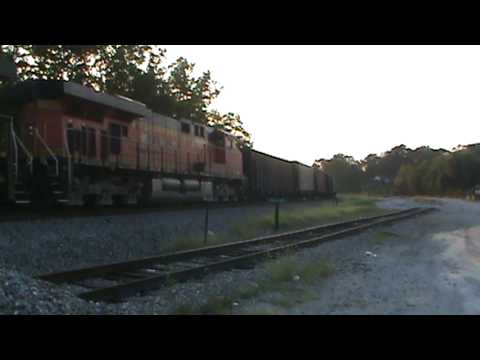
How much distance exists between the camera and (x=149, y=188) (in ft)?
55.7

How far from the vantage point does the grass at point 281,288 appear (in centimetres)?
556

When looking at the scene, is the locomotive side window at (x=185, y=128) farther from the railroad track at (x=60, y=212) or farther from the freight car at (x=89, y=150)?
the railroad track at (x=60, y=212)

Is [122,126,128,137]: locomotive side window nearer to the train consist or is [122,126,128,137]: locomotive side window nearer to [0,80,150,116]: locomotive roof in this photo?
the train consist

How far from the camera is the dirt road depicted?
5.82m

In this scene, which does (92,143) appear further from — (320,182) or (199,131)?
(320,182)

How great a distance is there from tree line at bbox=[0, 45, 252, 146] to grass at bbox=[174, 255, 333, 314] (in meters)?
18.5

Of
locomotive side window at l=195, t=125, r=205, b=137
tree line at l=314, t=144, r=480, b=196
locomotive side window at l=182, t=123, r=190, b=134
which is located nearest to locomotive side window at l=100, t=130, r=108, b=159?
locomotive side window at l=182, t=123, r=190, b=134

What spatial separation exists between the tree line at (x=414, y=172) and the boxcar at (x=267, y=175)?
20.7 metres

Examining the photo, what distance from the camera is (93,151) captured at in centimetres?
1486

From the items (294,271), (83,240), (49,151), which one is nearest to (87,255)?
(83,240)

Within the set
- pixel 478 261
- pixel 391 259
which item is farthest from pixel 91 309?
pixel 478 261

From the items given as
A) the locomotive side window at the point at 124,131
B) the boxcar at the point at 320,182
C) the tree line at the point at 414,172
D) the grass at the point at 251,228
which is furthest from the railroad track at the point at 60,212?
the tree line at the point at 414,172

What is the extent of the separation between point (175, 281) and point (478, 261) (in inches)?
243

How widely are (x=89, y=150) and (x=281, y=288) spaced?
9.51 metres
